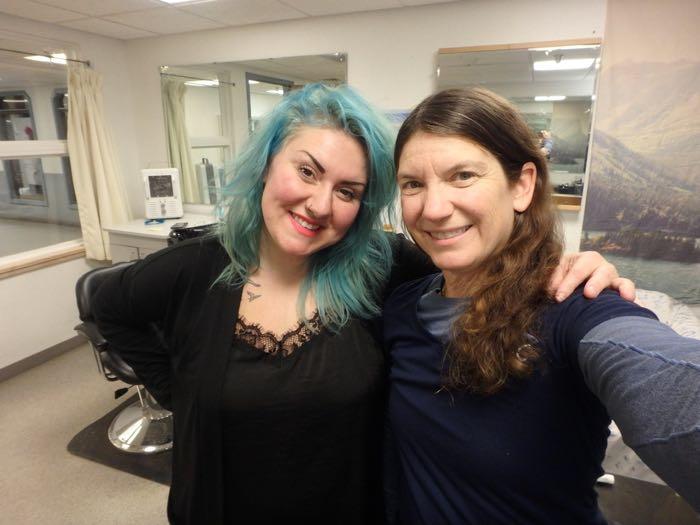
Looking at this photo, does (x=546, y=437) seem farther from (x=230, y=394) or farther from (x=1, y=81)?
(x=1, y=81)

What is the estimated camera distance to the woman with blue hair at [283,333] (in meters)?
0.95

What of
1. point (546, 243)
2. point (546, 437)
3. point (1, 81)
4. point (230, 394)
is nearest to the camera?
point (546, 437)

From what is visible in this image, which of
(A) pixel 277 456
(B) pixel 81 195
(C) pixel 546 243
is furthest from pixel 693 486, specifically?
(B) pixel 81 195

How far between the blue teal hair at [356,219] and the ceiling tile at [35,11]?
2616 mm

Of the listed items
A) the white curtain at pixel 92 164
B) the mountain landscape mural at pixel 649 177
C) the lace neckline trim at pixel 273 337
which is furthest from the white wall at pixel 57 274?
the mountain landscape mural at pixel 649 177

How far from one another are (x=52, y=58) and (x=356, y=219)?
3341 mm

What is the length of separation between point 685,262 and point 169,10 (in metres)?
3.61

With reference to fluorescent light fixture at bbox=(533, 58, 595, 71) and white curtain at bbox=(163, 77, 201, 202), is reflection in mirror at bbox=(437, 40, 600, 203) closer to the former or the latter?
fluorescent light fixture at bbox=(533, 58, 595, 71)

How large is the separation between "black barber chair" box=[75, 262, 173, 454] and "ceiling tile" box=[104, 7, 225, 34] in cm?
184

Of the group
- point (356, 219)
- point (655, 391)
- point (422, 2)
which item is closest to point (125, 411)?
point (356, 219)

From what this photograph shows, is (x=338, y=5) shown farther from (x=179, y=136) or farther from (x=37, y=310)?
(x=37, y=310)

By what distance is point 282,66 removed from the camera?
10.6ft

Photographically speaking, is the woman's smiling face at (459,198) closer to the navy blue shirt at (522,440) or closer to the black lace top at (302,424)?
A: the navy blue shirt at (522,440)

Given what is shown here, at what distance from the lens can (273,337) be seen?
1.00m
